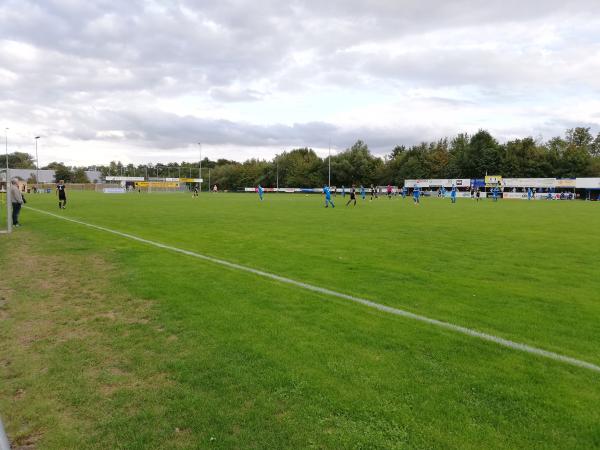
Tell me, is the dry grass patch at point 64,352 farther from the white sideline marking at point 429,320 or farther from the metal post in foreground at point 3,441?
the white sideline marking at point 429,320

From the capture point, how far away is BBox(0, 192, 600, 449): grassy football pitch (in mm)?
3396

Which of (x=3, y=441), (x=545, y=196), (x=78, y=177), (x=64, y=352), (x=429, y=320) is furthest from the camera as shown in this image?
(x=78, y=177)

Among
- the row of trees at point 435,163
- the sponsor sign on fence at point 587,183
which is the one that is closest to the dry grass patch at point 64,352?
the sponsor sign on fence at point 587,183

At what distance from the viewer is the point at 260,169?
12350 cm

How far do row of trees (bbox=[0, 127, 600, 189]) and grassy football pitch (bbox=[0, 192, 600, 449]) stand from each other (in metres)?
85.2

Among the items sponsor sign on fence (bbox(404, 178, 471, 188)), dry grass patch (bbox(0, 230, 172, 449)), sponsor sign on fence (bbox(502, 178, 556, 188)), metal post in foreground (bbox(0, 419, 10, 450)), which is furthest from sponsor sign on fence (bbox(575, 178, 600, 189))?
metal post in foreground (bbox(0, 419, 10, 450))

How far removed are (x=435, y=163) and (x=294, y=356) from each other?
97393 mm

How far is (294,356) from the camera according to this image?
4.69m

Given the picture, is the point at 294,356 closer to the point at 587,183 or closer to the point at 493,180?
the point at 587,183

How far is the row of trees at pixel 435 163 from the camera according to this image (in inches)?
3314

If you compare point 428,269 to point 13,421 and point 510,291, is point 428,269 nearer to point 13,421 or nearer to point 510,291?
point 510,291

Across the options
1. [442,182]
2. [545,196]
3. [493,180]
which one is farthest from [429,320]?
[442,182]

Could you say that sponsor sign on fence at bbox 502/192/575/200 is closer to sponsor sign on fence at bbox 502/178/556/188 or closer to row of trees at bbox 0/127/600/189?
sponsor sign on fence at bbox 502/178/556/188

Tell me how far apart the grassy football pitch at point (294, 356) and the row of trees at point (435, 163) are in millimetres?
85206
